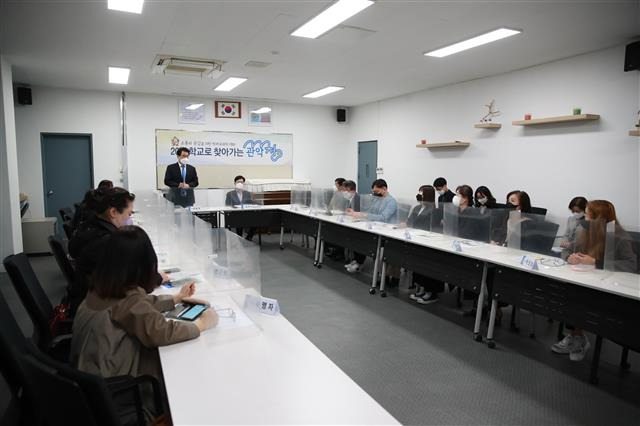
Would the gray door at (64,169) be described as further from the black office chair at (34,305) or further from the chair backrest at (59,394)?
the chair backrest at (59,394)

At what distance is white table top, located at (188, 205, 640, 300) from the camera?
2721 mm

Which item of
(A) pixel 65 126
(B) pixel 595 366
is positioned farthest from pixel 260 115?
(B) pixel 595 366

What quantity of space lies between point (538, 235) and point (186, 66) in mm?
4752

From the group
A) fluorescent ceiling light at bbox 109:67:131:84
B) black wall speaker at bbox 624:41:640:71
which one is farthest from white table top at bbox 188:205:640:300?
fluorescent ceiling light at bbox 109:67:131:84

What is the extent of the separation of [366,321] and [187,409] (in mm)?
2795

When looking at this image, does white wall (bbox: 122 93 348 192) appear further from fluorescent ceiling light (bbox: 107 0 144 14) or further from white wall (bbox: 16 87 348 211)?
fluorescent ceiling light (bbox: 107 0 144 14)

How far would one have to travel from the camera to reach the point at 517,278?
3281 mm

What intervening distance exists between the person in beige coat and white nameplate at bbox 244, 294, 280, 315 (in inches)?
19.0

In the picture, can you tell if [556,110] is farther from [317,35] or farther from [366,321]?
[366,321]

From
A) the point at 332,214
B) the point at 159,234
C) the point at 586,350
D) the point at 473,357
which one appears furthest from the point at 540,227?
the point at 159,234

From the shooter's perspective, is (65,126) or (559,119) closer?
(559,119)

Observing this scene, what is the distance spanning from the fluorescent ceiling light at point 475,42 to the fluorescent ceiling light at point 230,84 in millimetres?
3073

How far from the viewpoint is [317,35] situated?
14.4 ft

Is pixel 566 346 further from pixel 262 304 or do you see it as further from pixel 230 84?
pixel 230 84
